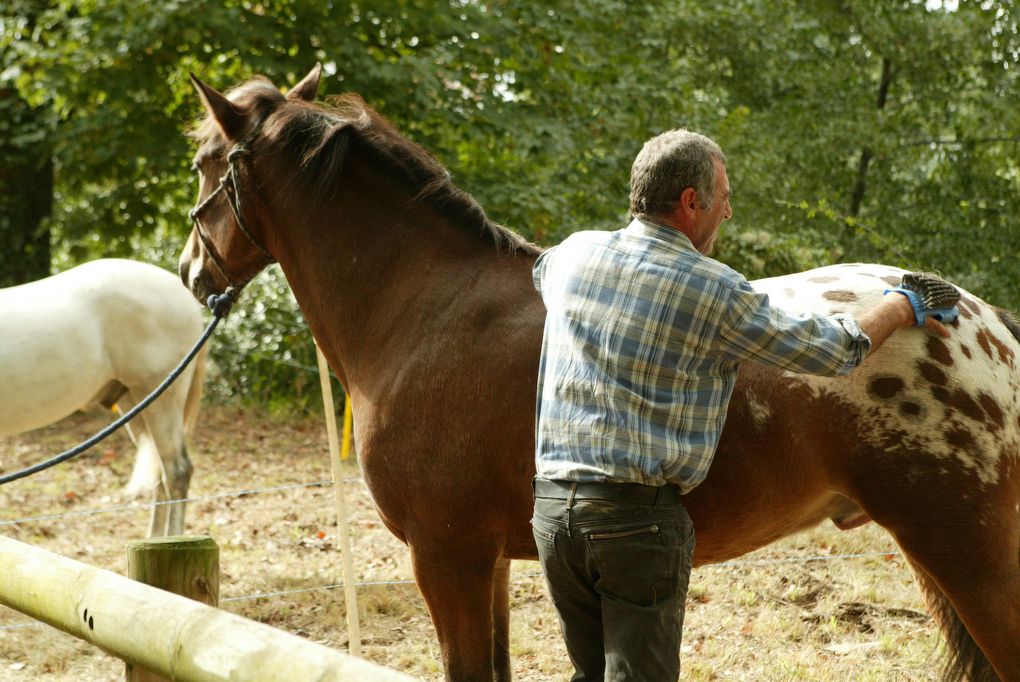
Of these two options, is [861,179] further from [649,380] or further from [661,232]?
[649,380]

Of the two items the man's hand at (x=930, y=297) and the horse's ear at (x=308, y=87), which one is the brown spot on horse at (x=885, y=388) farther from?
the horse's ear at (x=308, y=87)

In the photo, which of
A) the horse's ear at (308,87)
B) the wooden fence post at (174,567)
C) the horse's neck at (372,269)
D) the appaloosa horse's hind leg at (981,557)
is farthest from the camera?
the horse's ear at (308,87)

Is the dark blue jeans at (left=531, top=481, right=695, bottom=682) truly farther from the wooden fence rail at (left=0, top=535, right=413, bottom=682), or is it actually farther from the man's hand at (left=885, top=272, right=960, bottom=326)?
the man's hand at (left=885, top=272, right=960, bottom=326)

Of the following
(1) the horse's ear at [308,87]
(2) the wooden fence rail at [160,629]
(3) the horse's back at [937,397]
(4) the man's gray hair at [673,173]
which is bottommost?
(2) the wooden fence rail at [160,629]

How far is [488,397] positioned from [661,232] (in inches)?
36.4

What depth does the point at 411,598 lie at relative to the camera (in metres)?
5.76

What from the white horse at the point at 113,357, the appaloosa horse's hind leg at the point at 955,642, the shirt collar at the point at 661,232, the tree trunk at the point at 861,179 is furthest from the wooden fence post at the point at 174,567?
the tree trunk at the point at 861,179

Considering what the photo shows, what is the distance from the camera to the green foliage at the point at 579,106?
9586 millimetres

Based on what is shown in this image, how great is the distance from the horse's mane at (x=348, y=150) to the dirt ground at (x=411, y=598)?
2.37 meters

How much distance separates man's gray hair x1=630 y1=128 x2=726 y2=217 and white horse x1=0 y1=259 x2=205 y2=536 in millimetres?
4866

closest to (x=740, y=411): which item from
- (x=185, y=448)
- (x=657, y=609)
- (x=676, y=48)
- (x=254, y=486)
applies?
(x=657, y=609)

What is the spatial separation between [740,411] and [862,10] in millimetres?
10041

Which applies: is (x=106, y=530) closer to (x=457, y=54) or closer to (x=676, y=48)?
(x=457, y=54)

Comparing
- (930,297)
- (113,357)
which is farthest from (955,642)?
(113,357)
